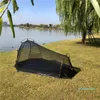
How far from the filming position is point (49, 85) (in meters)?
8.00

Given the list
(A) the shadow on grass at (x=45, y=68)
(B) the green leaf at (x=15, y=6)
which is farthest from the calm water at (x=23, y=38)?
(B) the green leaf at (x=15, y=6)

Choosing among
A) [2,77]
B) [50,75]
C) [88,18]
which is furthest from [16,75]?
[88,18]

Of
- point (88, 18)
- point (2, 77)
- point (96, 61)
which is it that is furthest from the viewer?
point (88, 18)

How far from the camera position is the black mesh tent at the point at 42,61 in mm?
9430

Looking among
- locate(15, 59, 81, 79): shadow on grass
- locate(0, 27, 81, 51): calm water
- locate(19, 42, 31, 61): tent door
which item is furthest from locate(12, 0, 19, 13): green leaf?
locate(0, 27, 81, 51): calm water

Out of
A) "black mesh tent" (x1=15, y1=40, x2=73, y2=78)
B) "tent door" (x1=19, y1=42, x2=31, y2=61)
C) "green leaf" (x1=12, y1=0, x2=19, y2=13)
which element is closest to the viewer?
"green leaf" (x1=12, y1=0, x2=19, y2=13)

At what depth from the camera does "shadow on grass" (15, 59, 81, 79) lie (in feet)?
30.3

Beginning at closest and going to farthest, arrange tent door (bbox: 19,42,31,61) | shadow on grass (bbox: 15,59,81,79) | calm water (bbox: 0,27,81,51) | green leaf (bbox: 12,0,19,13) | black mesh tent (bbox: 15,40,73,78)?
green leaf (bbox: 12,0,19,13), shadow on grass (bbox: 15,59,81,79), black mesh tent (bbox: 15,40,73,78), tent door (bbox: 19,42,31,61), calm water (bbox: 0,27,81,51)

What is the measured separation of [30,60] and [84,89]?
3955mm

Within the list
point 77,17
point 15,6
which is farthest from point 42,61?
point 15,6

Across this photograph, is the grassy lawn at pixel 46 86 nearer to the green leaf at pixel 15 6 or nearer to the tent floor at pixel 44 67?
the tent floor at pixel 44 67

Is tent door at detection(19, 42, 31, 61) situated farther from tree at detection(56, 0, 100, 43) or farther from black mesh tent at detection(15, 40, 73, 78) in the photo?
tree at detection(56, 0, 100, 43)

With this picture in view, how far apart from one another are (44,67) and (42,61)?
0.79m

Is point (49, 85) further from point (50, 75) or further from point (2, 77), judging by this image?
point (2, 77)
